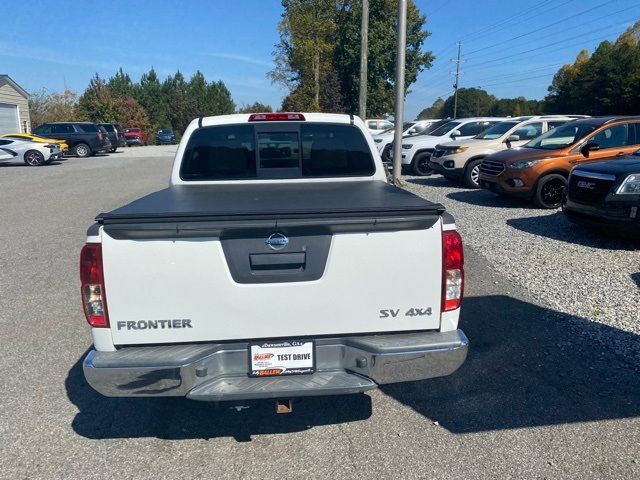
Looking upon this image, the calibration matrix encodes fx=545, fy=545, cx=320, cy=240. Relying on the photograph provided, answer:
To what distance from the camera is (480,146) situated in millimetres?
14297

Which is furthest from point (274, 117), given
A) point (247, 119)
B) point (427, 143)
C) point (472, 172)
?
point (427, 143)

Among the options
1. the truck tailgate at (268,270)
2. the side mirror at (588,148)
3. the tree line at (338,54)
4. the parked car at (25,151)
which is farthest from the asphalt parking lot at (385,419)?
the tree line at (338,54)

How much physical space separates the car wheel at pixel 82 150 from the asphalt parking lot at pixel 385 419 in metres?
27.5

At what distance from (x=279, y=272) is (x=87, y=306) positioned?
1.03m

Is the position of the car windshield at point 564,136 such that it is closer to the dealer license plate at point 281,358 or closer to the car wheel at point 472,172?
the car wheel at point 472,172

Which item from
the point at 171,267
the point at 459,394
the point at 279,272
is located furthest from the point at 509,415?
the point at 171,267

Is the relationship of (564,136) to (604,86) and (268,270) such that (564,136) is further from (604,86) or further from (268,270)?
(604,86)

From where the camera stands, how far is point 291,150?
4730 mm

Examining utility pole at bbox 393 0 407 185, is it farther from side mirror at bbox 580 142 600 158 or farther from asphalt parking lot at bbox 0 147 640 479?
asphalt parking lot at bbox 0 147 640 479

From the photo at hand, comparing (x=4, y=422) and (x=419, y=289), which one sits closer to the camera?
(x=419, y=289)

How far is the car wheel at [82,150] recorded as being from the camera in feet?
100

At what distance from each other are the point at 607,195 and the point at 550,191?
11.6 ft

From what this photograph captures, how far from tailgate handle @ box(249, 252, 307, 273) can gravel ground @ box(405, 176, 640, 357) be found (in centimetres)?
326

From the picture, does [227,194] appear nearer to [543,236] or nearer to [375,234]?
[375,234]
